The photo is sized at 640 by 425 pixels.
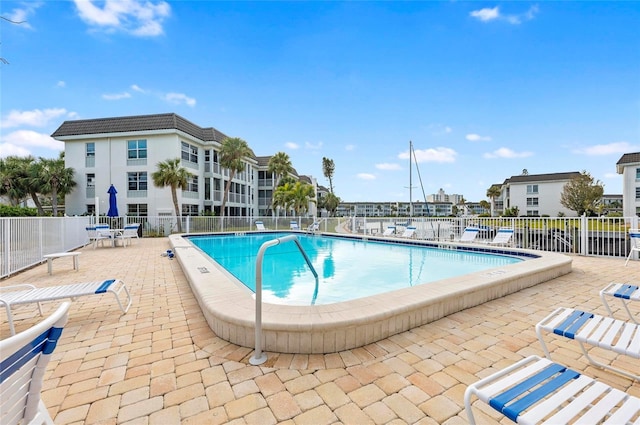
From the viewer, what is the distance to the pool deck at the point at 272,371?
80.6 inches

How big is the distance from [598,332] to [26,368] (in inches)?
137

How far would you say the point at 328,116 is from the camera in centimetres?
2330

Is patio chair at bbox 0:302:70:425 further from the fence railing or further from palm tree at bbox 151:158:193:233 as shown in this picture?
Result: palm tree at bbox 151:158:193:233

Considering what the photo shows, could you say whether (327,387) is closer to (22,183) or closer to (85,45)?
(85,45)

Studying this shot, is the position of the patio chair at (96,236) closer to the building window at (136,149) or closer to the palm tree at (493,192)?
the building window at (136,149)

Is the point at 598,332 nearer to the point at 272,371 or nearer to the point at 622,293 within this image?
the point at 622,293

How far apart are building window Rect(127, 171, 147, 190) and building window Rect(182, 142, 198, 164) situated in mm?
3191

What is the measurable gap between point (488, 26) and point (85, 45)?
16.4 meters

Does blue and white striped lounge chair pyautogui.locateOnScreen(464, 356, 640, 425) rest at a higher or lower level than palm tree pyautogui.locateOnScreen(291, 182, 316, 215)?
lower

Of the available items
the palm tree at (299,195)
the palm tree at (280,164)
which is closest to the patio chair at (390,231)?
the palm tree at (299,195)

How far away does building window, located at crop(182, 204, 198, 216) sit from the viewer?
78.1 feet

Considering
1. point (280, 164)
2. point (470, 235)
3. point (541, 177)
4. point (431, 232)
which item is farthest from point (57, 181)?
point (541, 177)

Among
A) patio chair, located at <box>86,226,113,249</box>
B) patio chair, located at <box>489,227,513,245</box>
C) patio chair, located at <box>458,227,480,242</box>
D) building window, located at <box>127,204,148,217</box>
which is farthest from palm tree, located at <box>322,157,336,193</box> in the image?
patio chair, located at <box>489,227,513,245</box>

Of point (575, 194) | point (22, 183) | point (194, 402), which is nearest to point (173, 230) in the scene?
point (22, 183)
